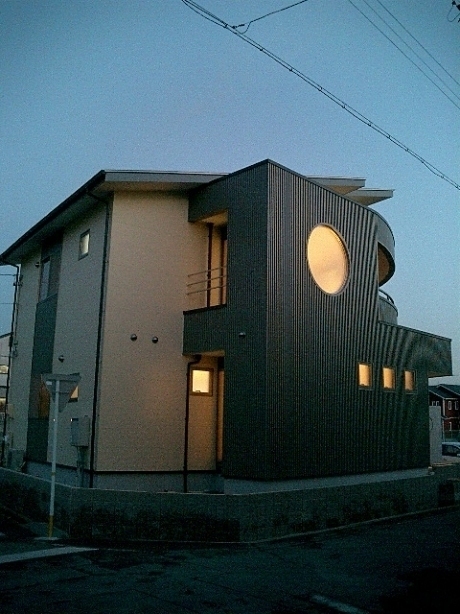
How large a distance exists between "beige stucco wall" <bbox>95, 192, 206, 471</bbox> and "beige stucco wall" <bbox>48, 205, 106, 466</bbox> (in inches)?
23.8

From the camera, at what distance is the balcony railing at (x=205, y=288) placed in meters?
13.2

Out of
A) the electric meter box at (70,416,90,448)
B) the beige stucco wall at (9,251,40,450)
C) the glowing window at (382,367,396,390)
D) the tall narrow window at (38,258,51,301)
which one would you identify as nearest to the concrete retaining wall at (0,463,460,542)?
the electric meter box at (70,416,90,448)

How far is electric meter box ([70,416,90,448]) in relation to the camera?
1205 cm

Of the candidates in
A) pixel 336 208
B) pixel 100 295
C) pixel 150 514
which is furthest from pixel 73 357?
pixel 336 208

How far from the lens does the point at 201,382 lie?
517 inches

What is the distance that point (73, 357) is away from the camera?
14.0 m

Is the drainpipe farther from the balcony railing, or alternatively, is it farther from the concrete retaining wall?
the concrete retaining wall

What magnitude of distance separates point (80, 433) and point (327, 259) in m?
6.39

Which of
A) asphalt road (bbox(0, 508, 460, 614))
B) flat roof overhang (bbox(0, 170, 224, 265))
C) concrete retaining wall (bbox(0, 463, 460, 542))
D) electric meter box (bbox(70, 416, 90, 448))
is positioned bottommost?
asphalt road (bbox(0, 508, 460, 614))

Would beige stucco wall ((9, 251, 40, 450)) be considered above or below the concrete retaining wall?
above

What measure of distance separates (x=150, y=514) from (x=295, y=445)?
9.78 ft

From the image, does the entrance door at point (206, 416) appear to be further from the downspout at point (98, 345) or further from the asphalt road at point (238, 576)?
the asphalt road at point (238, 576)

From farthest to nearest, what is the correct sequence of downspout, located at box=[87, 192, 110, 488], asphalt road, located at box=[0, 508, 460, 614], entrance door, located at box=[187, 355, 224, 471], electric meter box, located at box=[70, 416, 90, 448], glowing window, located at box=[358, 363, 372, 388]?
glowing window, located at box=[358, 363, 372, 388] → entrance door, located at box=[187, 355, 224, 471] → electric meter box, located at box=[70, 416, 90, 448] → downspout, located at box=[87, 192, 110, 488] → asphalt road, located at box=[0, 508, 460, 614]

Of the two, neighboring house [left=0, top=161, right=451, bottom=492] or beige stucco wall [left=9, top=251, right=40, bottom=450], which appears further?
beige stucco wall [left=9, top=251, right=40, bottom=450]
